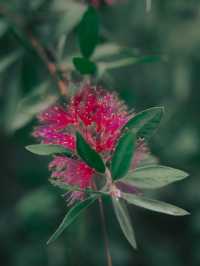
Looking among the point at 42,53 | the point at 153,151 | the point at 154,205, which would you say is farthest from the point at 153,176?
the point at 153,151

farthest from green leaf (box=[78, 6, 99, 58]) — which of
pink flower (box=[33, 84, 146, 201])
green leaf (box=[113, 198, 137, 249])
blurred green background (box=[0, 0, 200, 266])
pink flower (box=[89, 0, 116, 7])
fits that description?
blurred green background (box=[0, 0, 200, 266])

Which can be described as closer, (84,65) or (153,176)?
(153,176)

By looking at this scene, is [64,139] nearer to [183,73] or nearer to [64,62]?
[64,62]

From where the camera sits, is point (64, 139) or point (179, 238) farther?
point (179, 238)

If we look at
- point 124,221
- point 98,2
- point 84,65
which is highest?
point 98,2

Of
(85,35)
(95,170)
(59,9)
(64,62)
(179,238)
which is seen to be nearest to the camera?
(95,170)

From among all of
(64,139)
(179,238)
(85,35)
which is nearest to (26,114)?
(85,35)

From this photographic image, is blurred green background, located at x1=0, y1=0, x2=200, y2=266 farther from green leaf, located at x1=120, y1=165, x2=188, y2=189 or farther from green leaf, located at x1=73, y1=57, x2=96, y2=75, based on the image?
green leaf, located at x1=120, y1=165, x2=188, y2=189

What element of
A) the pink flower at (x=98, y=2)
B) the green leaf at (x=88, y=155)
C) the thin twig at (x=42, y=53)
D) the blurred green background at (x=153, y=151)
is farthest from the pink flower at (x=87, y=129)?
the blurred green background at (x=153, y=151)

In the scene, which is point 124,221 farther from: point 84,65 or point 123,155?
point 84,65
